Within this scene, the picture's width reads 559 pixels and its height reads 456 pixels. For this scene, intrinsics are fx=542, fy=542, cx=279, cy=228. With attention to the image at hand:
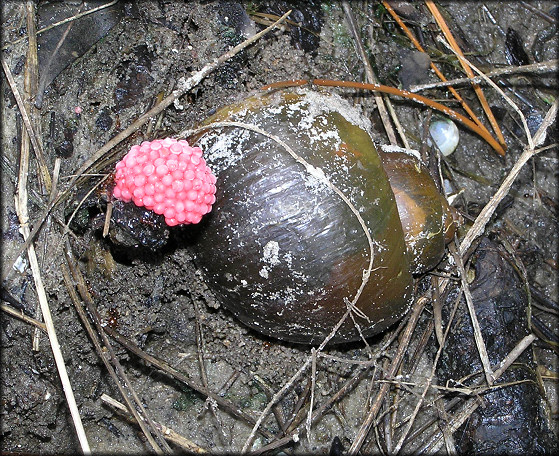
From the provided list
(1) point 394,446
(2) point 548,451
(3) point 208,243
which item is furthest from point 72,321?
(2) point 548,451

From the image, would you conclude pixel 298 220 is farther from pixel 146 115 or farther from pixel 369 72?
pixel 369 72

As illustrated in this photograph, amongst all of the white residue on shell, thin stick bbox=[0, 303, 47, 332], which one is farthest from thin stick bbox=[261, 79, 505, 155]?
thin stick bbox=[0, 303, 47, 332]

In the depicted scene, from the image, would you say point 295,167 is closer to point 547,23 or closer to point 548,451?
point 548,451

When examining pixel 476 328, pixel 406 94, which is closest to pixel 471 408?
pixel 476 328

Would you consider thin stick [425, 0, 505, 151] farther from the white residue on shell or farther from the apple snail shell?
the white residue on shell

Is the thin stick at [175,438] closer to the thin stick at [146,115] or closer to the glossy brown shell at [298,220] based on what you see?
the glossy brown shell at [298,220]

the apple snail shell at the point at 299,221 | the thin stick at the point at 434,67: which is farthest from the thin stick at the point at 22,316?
the thin stick at the point at 434,67
